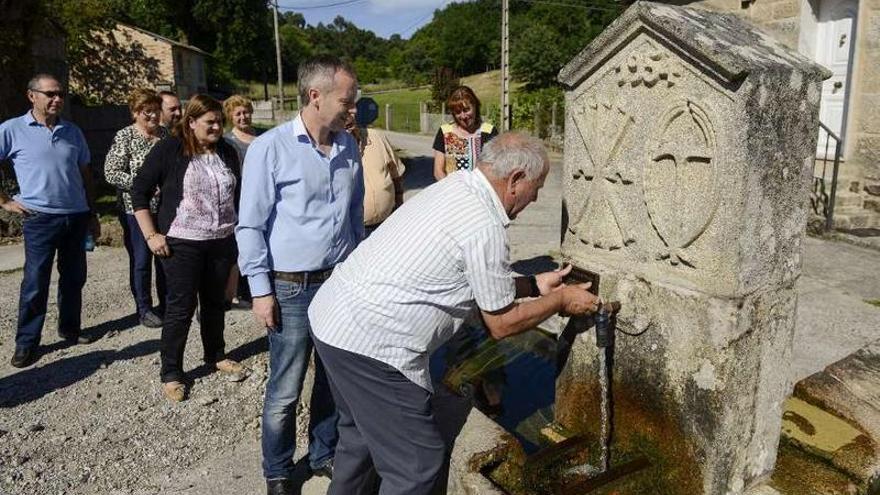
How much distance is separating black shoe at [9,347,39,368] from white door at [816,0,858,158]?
28.2 feet

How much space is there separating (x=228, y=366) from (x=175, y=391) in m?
0.42

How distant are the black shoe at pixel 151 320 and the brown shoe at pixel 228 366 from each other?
3.61 feet

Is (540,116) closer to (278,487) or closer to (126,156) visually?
(126,156)

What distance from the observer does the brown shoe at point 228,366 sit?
416cm

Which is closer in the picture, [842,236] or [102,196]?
[842,236]

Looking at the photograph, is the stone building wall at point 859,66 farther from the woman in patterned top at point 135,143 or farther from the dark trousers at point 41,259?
the dark trousers at point 41,259

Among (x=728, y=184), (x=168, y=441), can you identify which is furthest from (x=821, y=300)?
(x=168, y=441)

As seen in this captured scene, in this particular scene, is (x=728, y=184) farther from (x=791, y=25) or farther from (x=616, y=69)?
(x=791, y=25)

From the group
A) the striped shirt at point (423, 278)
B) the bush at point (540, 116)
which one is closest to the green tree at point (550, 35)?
the bush at point (540, 116)

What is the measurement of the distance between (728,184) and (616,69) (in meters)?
0.64

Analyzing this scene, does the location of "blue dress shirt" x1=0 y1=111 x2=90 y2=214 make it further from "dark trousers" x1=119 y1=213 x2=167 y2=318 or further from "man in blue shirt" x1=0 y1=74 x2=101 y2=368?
"dark trousers" x1=119 y1=213 x2=167 y2=318

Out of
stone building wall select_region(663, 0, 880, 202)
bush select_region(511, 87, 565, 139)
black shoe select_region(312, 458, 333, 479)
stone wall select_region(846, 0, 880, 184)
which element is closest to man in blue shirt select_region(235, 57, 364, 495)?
black shoe select_region(312, 458, 333, 479)

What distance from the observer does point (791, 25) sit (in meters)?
7.91

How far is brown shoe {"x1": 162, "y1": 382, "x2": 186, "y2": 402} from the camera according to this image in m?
3.81
